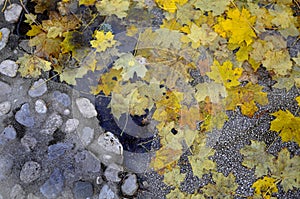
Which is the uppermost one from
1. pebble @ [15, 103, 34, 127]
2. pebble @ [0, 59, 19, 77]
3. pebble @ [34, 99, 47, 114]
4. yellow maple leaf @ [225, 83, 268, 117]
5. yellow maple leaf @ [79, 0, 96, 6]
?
yellow maple leaf @ [79, 0, 96, 6]

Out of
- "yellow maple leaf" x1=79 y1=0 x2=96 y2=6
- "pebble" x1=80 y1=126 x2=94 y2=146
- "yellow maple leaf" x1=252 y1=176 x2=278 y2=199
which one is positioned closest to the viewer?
"yellow maple leaf" x1=252 y1=176 x2=278 y2=199

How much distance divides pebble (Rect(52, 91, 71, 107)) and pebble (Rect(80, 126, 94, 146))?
7.6 inches

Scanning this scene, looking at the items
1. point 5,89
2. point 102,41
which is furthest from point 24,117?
point 102,41

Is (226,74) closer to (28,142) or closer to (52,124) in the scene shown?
(52,124)

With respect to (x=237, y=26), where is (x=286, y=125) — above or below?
below

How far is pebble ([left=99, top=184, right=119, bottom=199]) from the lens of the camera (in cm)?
233

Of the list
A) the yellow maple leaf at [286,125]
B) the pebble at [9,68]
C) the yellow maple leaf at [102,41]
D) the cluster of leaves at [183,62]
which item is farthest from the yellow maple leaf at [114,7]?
the yellow maple leaf at [286,125]

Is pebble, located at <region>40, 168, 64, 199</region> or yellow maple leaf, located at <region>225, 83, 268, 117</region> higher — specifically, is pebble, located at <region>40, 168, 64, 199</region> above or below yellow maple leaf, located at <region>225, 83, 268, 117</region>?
below

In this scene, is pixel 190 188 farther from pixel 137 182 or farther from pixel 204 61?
pixel 204 61

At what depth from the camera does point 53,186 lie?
2.35 meters

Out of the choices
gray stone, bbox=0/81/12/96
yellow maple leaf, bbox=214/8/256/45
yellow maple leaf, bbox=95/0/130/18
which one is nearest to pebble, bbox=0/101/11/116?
gray stone, bbox=0/81/12/96

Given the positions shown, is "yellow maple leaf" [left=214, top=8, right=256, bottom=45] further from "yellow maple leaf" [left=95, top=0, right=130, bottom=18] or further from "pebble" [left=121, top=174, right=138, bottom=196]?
"pebble" [left=121, top=174, right=138, bottom=196]

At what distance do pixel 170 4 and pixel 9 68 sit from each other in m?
1.07

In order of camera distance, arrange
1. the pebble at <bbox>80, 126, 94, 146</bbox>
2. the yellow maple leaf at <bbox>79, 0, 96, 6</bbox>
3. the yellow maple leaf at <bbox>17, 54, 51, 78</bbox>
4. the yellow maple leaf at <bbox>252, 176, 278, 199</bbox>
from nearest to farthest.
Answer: the yellow maple leaf at <bbox>252, 176, 278, 199</bbox> → the pebble at <bbox>80, 126, 94, 146</bbox> → the yellow maple leaf at <bbox>17, 54, 51, 78</bbox> → the yellow maple leaf at <bbox>79, 0, 96, 6</bbox>
